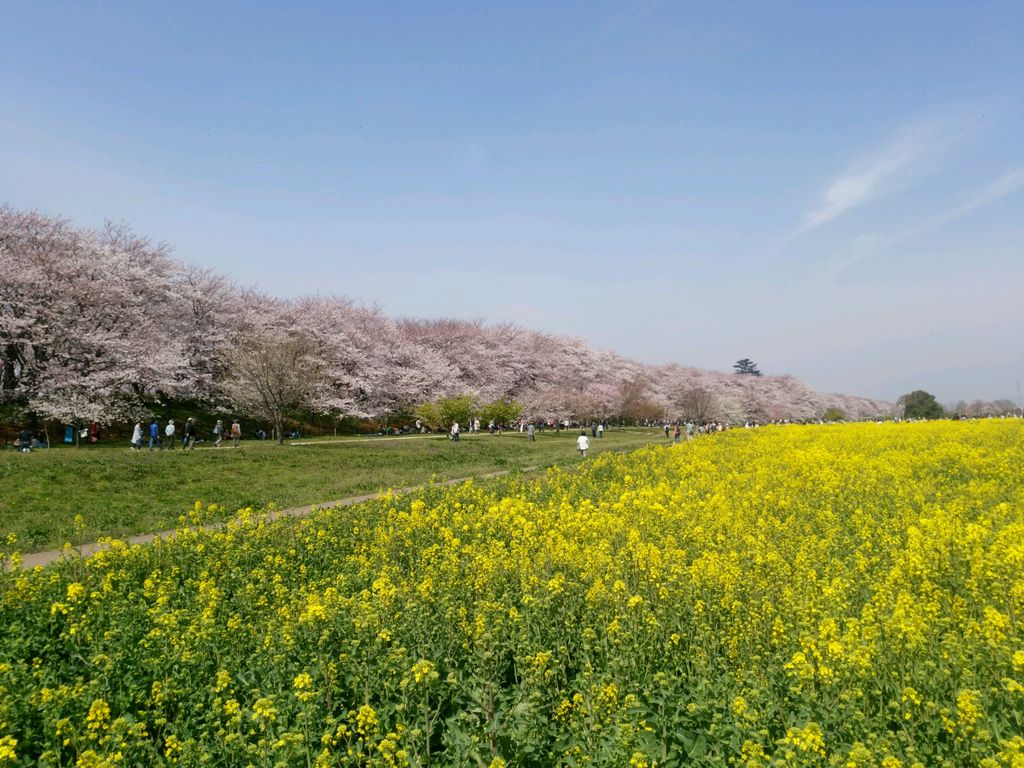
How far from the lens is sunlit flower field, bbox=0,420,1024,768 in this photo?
4090 mm

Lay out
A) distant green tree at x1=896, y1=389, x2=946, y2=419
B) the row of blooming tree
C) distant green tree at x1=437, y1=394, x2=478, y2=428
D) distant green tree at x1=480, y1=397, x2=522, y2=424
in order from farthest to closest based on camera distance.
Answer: distant green tree at x1=896, y1=389, x2=946, y2=419 → distant green tree at x1=480, y1=397, x2=522, y2=424 → distant green tree at x1=437, y1=394, x2=478, y2=428 → the row of blooming tree

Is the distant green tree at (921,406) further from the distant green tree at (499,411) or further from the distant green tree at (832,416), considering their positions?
the distant green tree at (499,411)

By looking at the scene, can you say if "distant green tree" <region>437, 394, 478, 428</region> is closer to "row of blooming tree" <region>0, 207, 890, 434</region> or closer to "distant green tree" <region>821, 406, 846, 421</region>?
"row of blooming tree" <region>0, 207, 890, 434</region>

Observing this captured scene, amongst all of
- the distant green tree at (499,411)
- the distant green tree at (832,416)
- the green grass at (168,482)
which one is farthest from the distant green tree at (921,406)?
the green grass at (168,482)

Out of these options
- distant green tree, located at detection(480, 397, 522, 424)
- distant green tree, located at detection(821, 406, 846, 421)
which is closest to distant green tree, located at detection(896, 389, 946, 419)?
distant green tree, located at detection(821, 406, 846, 421)

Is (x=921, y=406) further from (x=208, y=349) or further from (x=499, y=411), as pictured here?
(x=208, y=349)

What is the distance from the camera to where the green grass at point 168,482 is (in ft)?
51.5

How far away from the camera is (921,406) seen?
114m

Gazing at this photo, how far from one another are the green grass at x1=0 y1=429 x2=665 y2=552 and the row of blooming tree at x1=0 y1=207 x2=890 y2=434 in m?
4.82

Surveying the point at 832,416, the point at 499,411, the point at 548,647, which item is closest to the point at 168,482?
the point at 548,647

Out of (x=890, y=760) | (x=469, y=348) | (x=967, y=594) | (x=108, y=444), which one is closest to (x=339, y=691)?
(x=890, y=760)

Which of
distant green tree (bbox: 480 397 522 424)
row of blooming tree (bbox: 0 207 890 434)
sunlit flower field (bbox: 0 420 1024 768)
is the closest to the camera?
sunlit flower field (bbox: 0 420 1024 768)

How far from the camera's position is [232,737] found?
13.3 ft

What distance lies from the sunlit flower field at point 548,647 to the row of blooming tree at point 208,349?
28585mm
